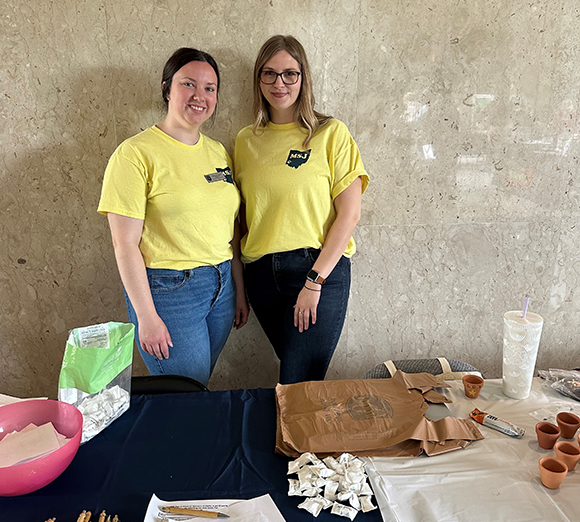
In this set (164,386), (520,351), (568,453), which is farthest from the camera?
(164,386)

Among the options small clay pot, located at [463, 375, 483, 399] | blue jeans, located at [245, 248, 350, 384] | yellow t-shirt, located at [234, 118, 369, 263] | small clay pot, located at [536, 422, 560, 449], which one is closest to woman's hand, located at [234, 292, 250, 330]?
blue jeans, located at [245, 248, 350, 384]

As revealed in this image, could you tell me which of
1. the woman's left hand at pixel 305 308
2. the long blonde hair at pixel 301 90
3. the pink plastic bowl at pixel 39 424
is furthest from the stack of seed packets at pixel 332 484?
the long blonde hair at pixel 301 90

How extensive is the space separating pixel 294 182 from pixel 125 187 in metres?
0.61

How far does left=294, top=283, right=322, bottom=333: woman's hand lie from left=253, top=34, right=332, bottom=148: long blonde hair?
0.56 metres

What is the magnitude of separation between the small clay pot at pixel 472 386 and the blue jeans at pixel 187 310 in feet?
3.05

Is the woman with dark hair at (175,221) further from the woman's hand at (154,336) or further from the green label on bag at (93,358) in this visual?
the green label on bag at (93,358)

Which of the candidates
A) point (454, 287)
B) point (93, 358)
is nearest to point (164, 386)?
point (93, 358)

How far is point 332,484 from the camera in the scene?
0.95m

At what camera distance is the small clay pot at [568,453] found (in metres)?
0.99

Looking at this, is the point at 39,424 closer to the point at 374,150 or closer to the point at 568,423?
the point at 568,423

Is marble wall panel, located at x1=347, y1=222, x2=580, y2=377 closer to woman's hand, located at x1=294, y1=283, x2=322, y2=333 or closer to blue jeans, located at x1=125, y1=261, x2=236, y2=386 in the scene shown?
woman's hand, located at x1=294, y1=283, x2=322, y2=333

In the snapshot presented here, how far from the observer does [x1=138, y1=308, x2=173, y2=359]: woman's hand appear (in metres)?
1.53

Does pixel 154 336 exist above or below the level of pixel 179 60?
below

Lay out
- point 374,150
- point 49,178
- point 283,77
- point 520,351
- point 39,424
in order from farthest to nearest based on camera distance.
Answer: point 374,150 < point 49,178 < point 283,77 < point 520,351 < point 39,424
